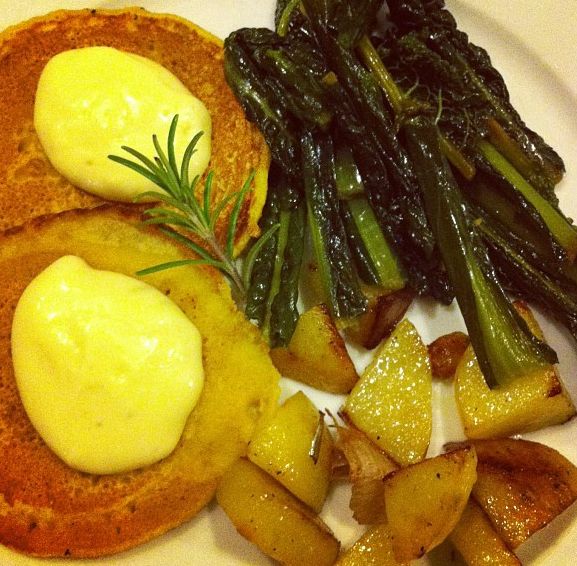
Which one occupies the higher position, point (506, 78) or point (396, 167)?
point (506, 78)

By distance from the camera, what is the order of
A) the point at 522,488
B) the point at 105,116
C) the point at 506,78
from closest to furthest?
the point at 522,488, the point at 105,116, the point at 506,78

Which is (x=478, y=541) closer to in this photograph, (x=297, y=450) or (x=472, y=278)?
(x=297, y=450)

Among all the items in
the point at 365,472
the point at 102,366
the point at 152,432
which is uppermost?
the point at 365,472

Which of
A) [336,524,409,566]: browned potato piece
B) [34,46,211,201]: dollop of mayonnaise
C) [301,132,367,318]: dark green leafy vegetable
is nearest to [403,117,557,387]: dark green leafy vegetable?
[301,132,367,318]: dark green leafy vegetable

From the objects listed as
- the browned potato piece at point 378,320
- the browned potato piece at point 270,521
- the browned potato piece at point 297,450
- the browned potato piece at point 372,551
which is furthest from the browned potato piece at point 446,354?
the browned potato piece at point 270,521

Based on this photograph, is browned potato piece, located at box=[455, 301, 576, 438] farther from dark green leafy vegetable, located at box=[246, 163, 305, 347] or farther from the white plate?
dark green leafy vegetable, located at box=[246, 163, 305, 347]

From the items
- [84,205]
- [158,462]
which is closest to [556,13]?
[84,205]

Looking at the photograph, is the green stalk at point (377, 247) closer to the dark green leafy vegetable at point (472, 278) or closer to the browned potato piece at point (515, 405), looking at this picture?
the dark green leafy vegetable at point (472, 278)

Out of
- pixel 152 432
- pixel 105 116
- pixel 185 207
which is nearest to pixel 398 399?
pixel 152 432
